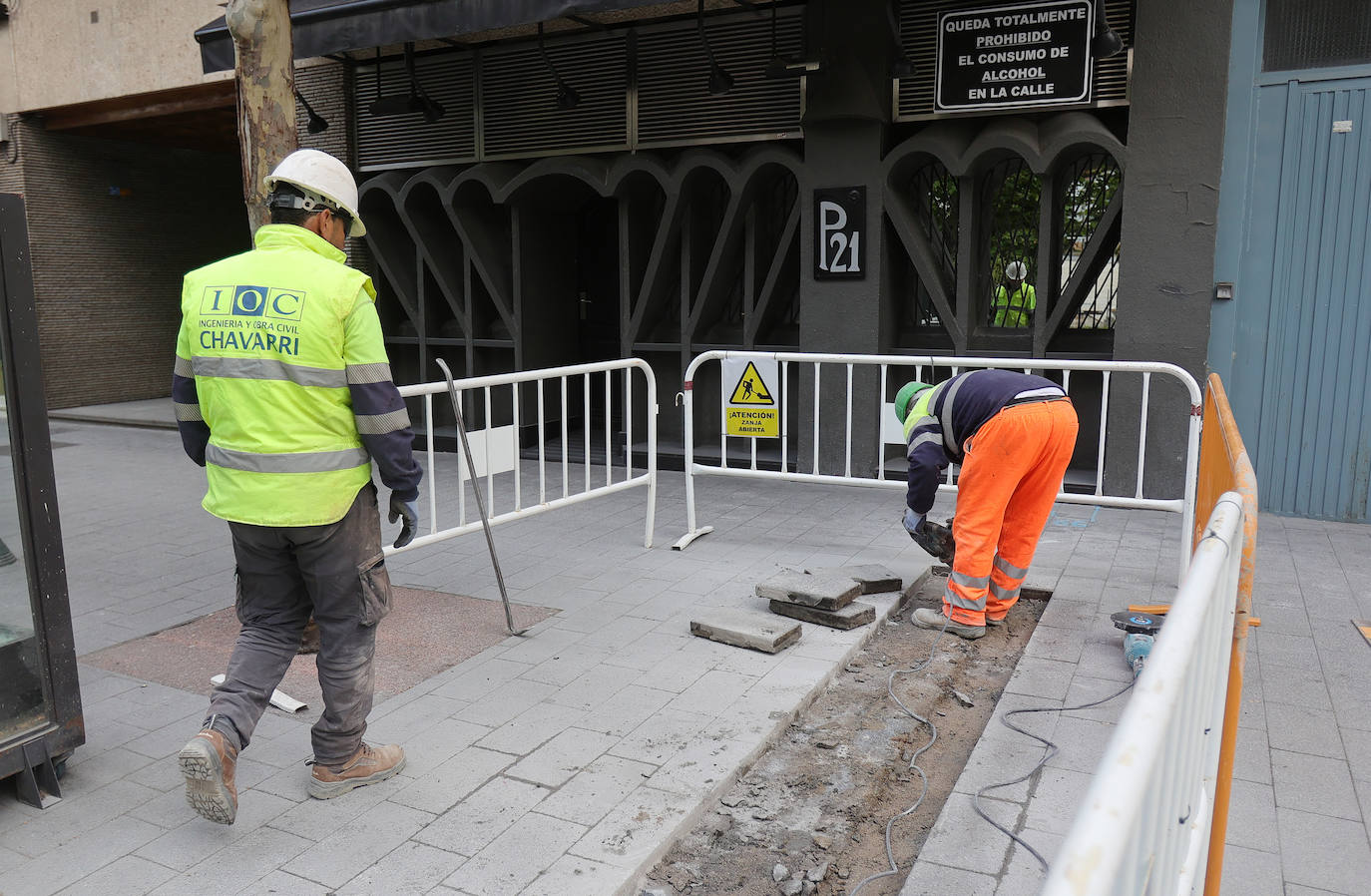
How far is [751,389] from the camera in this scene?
6926mm

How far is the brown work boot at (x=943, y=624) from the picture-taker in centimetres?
517

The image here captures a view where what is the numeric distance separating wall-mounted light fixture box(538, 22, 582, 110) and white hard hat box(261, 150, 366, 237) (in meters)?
6.31

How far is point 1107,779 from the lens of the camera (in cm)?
131

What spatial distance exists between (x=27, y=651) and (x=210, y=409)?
111 cm

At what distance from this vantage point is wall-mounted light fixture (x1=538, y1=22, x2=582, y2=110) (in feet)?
30.6

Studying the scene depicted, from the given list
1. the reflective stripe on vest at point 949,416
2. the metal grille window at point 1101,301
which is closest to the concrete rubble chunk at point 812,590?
the reflective stripe on vest at point 949,416

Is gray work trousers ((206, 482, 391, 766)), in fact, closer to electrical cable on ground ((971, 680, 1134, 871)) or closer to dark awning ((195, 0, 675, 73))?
electrical cable on ground ((971, 680, 1134, 871))

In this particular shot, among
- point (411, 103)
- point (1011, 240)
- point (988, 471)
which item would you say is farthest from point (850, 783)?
point (411, 103)

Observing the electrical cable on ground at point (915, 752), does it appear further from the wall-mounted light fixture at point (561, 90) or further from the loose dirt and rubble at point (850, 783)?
the wall-mounted light fixture at point (561, 90)

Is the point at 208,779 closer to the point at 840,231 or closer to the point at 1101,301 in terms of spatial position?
the point at 840,231

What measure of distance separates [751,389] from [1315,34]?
469 centimetres

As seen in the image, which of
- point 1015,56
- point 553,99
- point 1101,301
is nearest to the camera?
point 1015,56

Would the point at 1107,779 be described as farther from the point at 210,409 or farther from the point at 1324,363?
the point at 1324,363

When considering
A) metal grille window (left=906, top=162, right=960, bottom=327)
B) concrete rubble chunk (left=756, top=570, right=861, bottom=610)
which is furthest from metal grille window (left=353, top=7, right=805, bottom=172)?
concrete rubble chunk (left=756, top=570, right=861, bottom=610)
